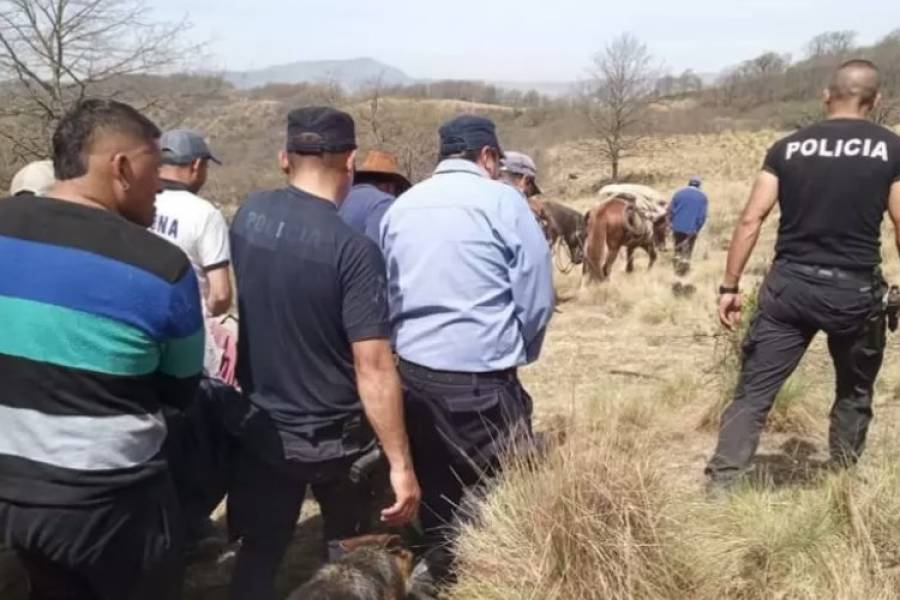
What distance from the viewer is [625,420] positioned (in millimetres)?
5145

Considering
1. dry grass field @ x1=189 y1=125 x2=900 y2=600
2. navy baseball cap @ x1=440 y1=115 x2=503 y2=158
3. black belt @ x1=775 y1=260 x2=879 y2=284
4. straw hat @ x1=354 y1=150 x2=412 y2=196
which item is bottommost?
dry grass field @ x1=189 y1=125 x2=900 y2=600

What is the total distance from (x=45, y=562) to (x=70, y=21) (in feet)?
64.2

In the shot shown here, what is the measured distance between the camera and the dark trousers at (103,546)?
2.16 metres

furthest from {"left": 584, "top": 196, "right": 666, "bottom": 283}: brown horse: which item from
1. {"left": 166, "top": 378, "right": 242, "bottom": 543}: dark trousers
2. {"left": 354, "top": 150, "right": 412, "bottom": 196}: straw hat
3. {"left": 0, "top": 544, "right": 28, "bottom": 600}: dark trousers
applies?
{"left": 0, "top": 544, "right": 28, "bottom": 600}: dark trousers

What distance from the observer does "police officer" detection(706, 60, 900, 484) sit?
3773 millimetres

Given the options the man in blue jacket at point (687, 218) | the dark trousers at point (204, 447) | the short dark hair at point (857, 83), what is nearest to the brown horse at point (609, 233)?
the man in blue jacket at point (687, 218)

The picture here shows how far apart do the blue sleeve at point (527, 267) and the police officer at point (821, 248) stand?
1.13 metres

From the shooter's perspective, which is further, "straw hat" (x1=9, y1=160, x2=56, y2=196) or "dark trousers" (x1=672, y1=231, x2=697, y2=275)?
"dark trousers" (x1=672, y1=231, x2=697, y2=275)

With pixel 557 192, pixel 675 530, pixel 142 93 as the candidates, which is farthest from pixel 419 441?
pixel 557 192

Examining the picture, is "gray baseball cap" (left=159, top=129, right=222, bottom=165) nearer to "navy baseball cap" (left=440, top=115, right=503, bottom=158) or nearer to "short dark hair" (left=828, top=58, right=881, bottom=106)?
"navy baseball cap" (left=440, top=115, right=503, bottom=158)

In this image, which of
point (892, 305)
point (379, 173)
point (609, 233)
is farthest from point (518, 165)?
point (609, 233)

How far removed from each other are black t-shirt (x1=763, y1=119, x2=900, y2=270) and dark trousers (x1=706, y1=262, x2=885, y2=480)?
0.09 meters

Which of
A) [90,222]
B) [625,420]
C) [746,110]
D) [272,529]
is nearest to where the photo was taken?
[90,222]

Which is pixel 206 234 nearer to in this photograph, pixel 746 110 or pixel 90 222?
pixel 90 222
